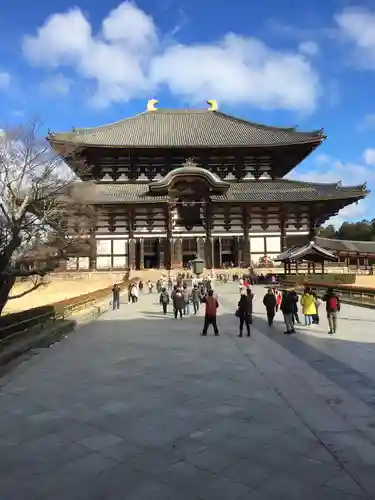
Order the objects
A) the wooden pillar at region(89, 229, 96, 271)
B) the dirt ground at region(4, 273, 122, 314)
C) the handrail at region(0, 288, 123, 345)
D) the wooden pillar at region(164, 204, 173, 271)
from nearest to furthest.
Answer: the handrail at region(0, 288, 123, 345) → the dirt ground at region(4, 273, 122, 314) → the wooden pillar at region(89, 229, 96, 271) → the wooden pillar at region(164, 204, 173, 271)

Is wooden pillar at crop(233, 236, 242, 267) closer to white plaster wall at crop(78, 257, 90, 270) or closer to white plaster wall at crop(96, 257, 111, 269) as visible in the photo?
white plaster wall at crop(96, 257, 111, 269)

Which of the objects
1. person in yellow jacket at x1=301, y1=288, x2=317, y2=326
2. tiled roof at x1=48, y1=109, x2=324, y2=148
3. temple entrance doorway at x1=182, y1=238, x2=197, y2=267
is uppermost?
tiled roof at x1=48, y1=109, x2=324, y2=148

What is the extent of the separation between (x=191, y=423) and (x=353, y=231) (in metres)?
112

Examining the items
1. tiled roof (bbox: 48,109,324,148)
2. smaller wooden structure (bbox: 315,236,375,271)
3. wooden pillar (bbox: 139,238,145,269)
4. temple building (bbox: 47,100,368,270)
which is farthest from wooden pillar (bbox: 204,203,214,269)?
smaller wooden structure (bbox: 315,236,375,271)

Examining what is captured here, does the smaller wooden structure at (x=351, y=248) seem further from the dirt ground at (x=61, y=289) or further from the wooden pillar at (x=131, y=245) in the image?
the dirt ground at (x=61, y=289)

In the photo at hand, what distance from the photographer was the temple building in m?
50.3

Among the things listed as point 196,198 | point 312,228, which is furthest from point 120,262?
point 312,228

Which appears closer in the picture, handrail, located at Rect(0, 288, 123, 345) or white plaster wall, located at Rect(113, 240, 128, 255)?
handrail, located at Rect(0, 288, 123, 345)

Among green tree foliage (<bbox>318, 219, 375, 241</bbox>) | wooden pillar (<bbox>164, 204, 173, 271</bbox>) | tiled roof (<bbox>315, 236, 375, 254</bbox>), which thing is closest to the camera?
wooden pillar (<bbox>164, 204, 173, 271</bbox>)

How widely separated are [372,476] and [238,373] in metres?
5.11

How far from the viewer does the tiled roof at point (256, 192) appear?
49.9m

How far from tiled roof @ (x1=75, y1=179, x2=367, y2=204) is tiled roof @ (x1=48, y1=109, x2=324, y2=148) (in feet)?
14.7

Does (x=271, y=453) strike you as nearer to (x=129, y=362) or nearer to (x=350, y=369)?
(x=350, y=369)

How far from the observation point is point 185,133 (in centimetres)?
5812
